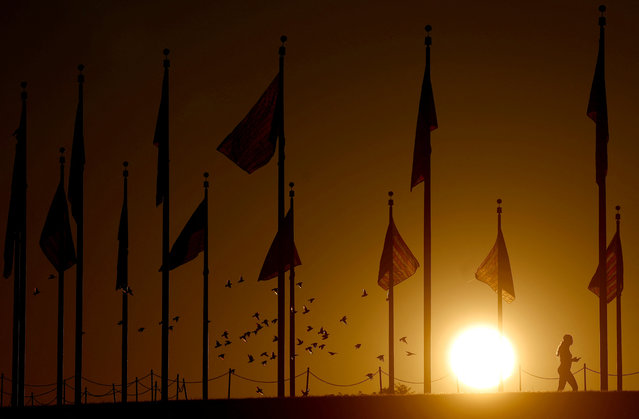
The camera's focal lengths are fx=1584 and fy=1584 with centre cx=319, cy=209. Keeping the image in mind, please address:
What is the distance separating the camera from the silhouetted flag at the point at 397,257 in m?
60.7

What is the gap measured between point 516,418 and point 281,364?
453 inches

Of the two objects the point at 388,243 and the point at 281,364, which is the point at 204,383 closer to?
the point at 388,243

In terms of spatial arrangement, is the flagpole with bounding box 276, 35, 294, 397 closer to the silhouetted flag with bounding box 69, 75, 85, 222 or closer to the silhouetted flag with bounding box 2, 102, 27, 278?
the silhouetted flag with bounding box 69, 75, 85, 222

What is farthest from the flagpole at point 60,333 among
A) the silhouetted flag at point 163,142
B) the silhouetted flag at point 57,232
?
the silhouetted flag at point 163,142

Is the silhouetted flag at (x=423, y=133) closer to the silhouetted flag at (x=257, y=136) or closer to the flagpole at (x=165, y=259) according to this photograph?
the silhouetted flag at (x=257, y=136)

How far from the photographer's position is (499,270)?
2426 inches

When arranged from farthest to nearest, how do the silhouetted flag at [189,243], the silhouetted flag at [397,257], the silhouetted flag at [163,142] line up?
the silhouetted flag at [397,257] < the silhouetted flag at [189,243] < the silhouetted flag at [163,142]

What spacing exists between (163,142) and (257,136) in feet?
12.2

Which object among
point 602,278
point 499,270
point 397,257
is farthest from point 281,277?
point 499,270

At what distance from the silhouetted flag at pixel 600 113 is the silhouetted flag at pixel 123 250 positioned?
20.1 metres

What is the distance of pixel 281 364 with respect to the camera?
46844mm

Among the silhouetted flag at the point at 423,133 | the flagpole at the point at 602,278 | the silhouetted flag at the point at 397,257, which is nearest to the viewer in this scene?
the flagpole at the point at 602,278

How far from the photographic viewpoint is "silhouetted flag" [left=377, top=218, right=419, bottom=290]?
60669 mm

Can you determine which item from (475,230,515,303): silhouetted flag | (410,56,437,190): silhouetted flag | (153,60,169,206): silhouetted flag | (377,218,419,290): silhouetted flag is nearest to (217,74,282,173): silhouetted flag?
(153,60,169,206): silhouetted flag
